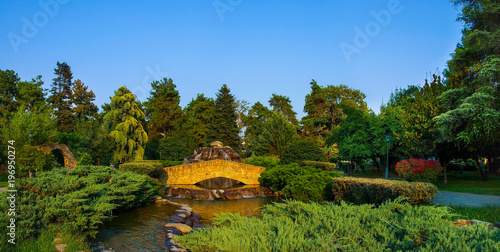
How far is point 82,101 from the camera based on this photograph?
41.2m

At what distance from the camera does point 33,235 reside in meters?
5.32

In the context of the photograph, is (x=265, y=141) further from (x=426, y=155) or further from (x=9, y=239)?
(x=9, y=239)

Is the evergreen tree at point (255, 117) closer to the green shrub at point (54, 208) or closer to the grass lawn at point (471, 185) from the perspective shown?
the grass lawn at point (471, 185)

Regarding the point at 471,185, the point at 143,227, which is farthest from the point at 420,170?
the point at 143,227

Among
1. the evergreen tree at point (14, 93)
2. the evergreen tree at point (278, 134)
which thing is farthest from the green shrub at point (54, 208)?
the evergreen tree at point (14, 93)

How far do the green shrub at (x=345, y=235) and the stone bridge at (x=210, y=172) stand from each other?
14416 millimetres

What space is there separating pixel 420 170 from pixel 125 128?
20.9 metres

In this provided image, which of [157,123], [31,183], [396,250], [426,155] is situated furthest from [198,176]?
[157,123]

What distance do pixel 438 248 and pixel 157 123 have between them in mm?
44854

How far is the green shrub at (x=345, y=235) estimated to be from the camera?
3.01 meters

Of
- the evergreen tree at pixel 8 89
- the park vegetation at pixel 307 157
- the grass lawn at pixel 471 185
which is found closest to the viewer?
the park vegetation at pixel 307 157

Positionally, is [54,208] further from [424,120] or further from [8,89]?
[8,89]

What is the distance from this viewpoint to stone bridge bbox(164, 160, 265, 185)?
18.4 meters

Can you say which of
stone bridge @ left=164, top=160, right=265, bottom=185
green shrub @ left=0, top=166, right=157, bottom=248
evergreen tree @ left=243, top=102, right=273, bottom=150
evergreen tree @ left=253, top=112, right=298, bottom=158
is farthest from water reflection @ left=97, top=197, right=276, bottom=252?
evergreen tree @ left=243, top=102, right=273, bottom=150
